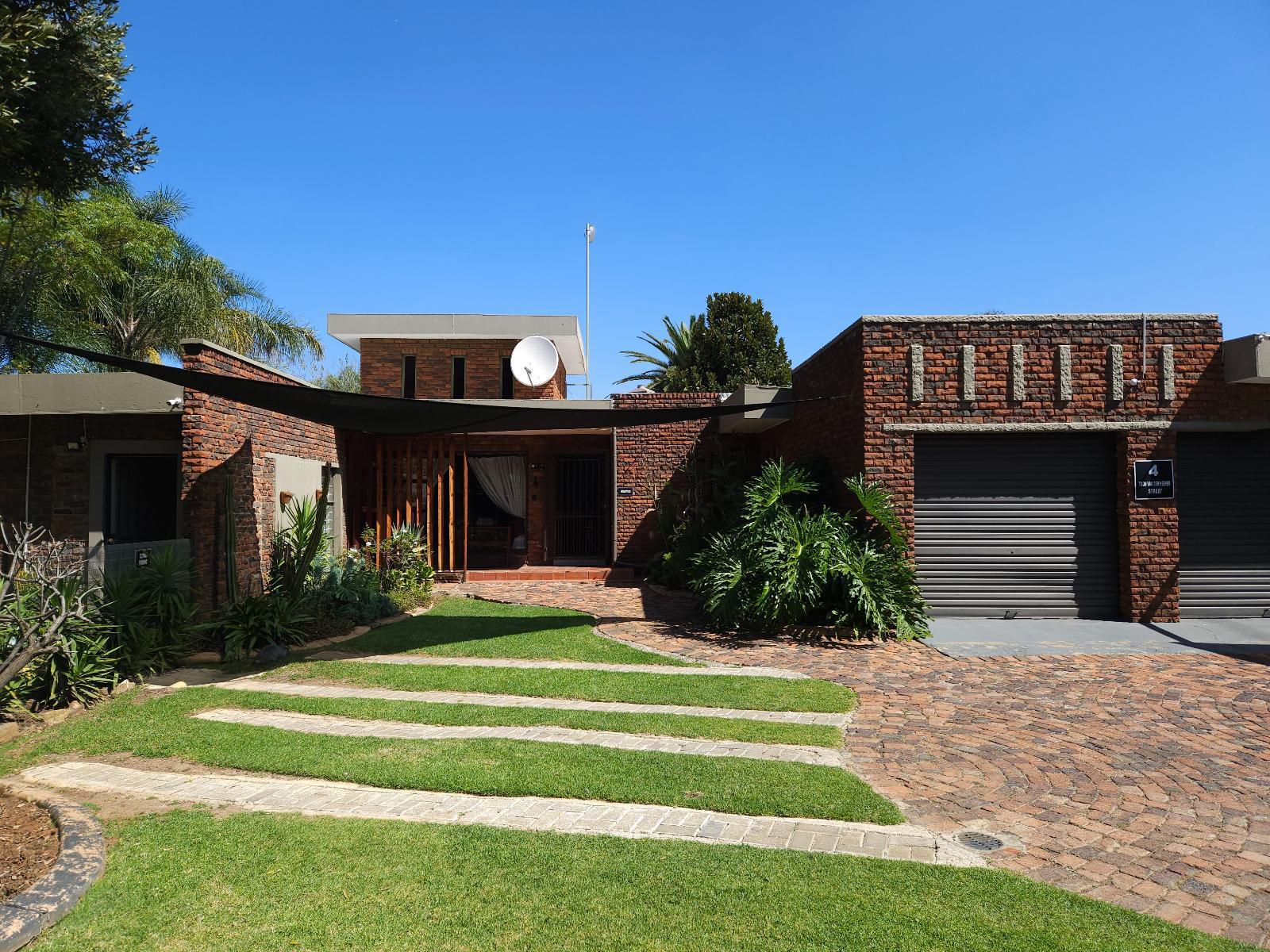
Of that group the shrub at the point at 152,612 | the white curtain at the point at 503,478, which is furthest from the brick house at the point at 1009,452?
the white curtain at the point at 503,478

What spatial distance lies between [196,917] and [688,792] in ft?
7.21

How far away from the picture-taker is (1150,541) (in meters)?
8.35

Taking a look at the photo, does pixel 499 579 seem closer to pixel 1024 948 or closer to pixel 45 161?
pixel 45 161

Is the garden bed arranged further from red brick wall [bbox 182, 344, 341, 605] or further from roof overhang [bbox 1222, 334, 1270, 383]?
roof overhang [bbox 1222, 334, 1270, 383]

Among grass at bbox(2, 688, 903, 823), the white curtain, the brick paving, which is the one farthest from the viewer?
the white curtain

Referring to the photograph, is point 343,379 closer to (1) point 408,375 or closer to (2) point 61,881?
(1) point 408,375

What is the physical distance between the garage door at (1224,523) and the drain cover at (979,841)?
7.10 meters

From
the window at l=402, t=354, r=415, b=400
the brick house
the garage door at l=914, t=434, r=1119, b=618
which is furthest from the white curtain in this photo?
the garage door at l=914, t=434, r=1119, b=618

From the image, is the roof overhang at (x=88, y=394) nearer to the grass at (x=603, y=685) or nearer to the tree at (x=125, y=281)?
the grass at (x=603, y=685)

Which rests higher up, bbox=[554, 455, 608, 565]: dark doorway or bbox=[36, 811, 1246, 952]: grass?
bbox=[554, 455, 608, 565]: dark doorway

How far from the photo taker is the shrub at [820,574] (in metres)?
7.77

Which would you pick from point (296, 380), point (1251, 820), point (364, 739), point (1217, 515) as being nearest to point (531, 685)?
point (364, 739)

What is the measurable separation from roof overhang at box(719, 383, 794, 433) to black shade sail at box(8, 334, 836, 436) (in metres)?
1.90

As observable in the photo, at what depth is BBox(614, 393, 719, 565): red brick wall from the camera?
43.3ft
